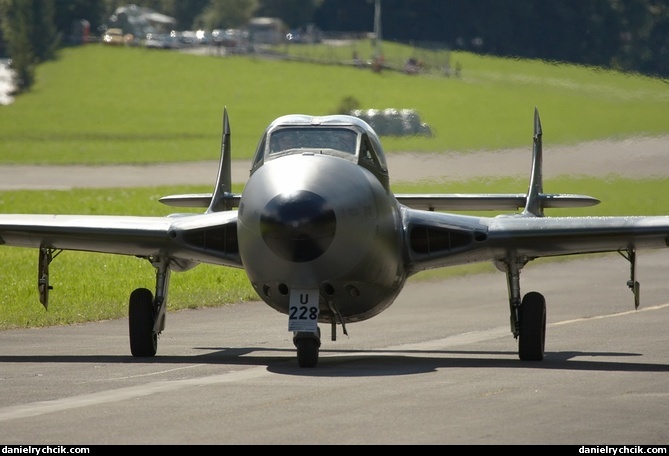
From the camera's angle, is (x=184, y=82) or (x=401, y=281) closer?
(x=401, y=281)

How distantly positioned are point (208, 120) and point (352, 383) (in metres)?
75.1

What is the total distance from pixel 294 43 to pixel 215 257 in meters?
78.0

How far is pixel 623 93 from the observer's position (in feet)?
111

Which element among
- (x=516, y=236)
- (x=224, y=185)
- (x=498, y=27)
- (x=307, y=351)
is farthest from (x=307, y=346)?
(x=498, y=27)

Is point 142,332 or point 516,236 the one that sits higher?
point 516,236

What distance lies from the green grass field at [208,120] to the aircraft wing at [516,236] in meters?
7.88

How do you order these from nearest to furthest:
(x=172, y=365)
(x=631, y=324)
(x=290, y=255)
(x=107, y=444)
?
(x=107, y=444), (x=290, y=255), (x=172, y=365), (x=631, y=324)

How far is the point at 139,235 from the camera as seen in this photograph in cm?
1894

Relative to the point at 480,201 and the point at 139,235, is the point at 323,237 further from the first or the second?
the point at 480,201

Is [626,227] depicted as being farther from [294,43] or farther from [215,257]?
[294,43]

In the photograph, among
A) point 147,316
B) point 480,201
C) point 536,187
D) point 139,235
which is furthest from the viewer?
point 536,187

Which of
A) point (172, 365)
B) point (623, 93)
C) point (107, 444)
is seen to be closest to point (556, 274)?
point (623, 93)

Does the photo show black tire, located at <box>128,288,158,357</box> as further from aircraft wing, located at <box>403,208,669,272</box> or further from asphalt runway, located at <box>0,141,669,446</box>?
aircraft wing, located at <box>403,208,669,272</box>

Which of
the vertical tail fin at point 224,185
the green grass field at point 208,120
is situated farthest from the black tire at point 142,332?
the green grass field at point 208,120
